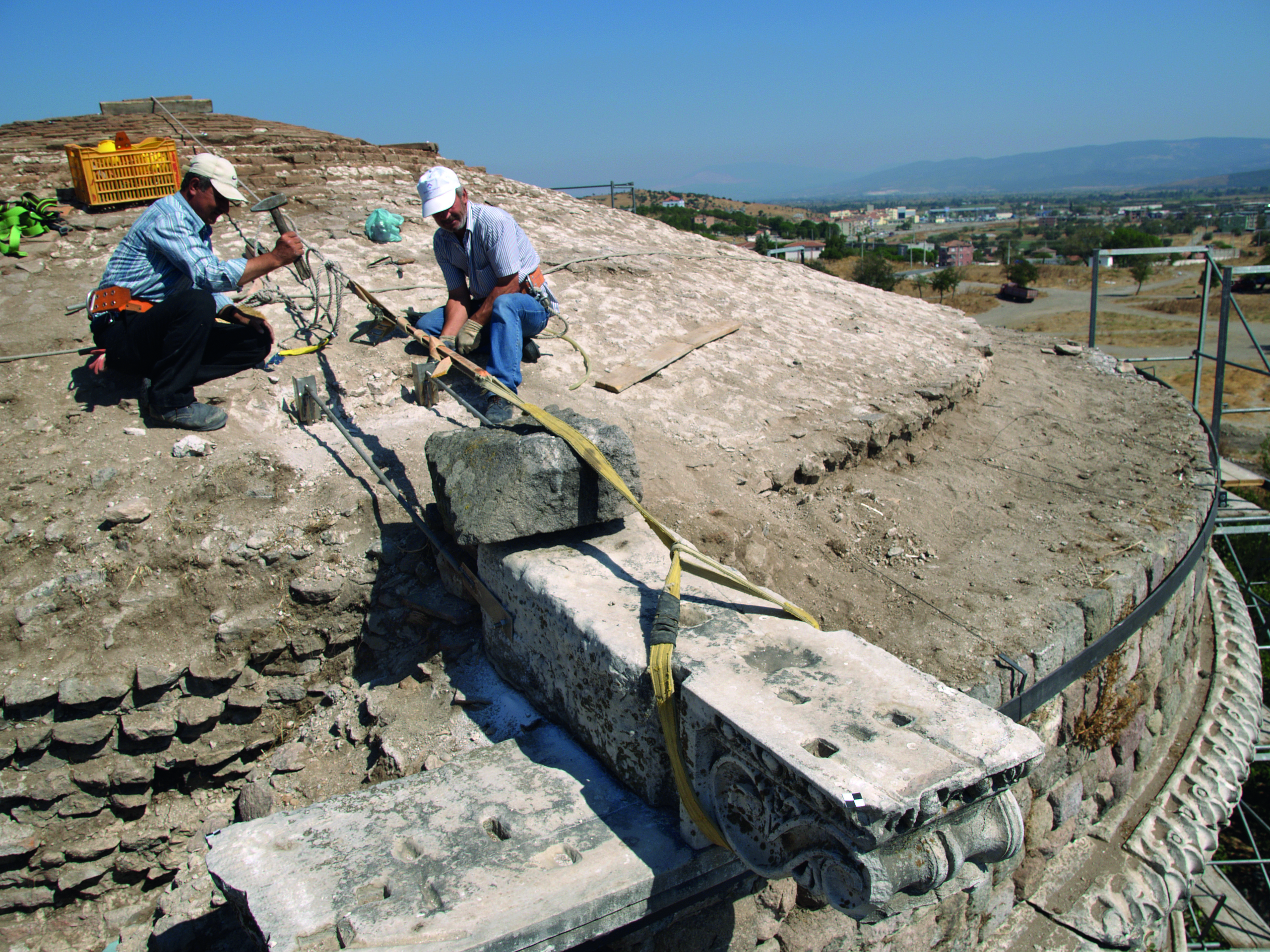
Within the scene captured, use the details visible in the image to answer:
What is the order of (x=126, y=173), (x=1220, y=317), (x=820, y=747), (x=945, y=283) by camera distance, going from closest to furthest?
(x=820, y=747)
(x=126, y=173)
(x=1220, y=317)
(x=945, y=283)

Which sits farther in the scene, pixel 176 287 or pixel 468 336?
pixel 468 336

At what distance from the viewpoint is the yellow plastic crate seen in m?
5.54

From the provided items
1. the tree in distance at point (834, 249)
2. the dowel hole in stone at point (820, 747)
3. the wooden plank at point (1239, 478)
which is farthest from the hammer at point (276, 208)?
the tree in distance at point (834, 249)

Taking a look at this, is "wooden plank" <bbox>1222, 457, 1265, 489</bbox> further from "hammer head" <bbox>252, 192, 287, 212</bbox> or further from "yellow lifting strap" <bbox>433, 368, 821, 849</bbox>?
"hammer head" <bbox>252, 192, 287, 212</bbox>

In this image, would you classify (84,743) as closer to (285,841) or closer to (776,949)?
(285,841)

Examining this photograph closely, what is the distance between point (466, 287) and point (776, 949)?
3.85 metres

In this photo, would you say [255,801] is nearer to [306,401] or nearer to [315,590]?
[315,590]

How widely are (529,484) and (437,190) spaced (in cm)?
233

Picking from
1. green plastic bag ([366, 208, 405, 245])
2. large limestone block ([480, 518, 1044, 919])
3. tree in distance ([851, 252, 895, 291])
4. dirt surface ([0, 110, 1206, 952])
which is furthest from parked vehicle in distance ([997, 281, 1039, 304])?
large limestone block ([480, 518, 1044, 919])

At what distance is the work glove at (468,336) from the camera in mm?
4426

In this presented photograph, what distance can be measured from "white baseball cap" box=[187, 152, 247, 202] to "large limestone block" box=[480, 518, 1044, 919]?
2.55 meters

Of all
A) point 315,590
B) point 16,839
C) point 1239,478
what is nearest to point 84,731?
point 16,839

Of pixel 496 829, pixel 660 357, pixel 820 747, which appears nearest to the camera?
pixel 820 747

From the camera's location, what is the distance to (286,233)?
12.9 ft
